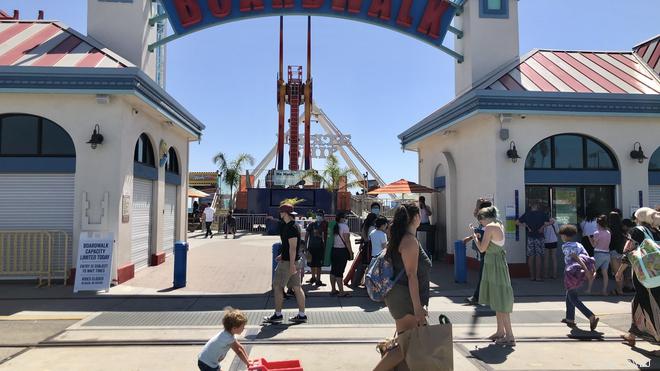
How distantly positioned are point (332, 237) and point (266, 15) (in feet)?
22.7

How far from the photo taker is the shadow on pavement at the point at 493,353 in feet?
16.8

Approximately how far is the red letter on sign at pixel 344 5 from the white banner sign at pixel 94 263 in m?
8.26

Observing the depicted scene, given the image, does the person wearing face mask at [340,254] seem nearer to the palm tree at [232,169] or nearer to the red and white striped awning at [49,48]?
the red and white striped awning at [49,48]

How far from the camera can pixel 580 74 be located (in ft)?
39.1

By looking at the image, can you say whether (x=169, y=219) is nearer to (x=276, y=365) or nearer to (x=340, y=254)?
(x=340, y=254)

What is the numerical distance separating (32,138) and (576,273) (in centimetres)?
1045

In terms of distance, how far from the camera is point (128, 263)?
32.8 ft

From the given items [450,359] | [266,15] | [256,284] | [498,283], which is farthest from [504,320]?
[266,15]

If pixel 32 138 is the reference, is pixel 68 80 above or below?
above

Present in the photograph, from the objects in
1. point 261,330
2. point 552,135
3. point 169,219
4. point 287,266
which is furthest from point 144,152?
point 552,135

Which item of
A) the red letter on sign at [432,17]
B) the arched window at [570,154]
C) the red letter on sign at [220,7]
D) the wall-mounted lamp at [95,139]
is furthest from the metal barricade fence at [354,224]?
the wall-mounted lamp at [95,139]

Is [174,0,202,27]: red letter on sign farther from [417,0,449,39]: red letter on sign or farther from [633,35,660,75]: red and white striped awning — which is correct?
[633,35,660,75]: red and white striped awning

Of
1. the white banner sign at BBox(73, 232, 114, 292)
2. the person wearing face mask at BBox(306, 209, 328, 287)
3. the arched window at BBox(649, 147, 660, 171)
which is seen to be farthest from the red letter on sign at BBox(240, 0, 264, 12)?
the arched window at BBox(649, 147, 660, 171)

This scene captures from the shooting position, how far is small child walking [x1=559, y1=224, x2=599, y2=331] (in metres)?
6.07
